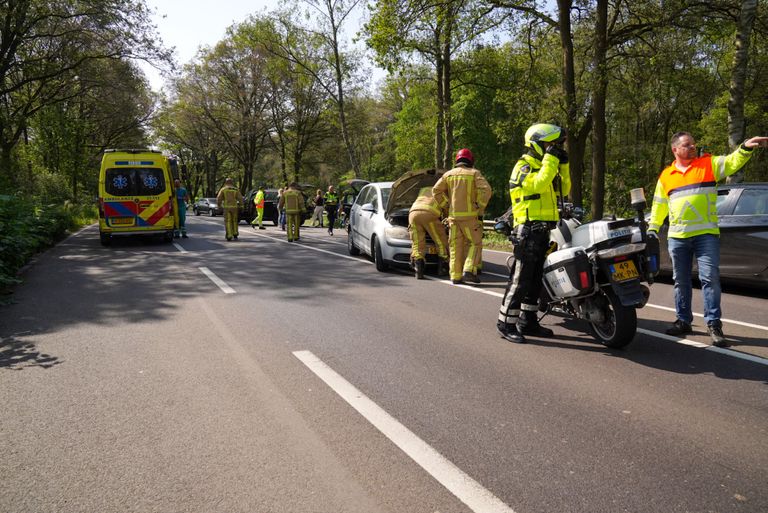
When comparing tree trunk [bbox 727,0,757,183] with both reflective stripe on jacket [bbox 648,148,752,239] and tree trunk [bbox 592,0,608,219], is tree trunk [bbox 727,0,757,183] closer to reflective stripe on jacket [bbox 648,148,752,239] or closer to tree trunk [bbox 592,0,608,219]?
tree trunk [bbox 592,0,608,219]

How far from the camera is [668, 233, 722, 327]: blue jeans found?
17.2 feet

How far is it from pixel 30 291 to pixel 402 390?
6.82 metres

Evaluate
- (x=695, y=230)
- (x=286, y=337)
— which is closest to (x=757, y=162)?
(x=695, y=230)

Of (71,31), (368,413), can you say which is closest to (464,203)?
(368,413)

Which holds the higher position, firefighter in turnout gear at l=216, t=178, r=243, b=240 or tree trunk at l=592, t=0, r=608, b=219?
tree trunk at l=592, t=0, r=608, b=219

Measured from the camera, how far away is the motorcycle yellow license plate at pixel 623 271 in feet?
15.8

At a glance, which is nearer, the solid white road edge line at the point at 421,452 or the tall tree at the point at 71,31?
the solid white road edge line at the point at 421,452

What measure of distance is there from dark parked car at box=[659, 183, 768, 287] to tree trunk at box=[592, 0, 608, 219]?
7.87 m

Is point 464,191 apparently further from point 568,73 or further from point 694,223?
point 568,73

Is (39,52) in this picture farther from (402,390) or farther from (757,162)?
(757,162)

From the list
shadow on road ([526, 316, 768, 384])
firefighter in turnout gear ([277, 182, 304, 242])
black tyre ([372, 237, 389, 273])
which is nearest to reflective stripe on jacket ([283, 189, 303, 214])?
firefighter in turnout gear ([277, 182, 304, 242])

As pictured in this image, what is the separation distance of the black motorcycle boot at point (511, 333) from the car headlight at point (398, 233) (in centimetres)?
456

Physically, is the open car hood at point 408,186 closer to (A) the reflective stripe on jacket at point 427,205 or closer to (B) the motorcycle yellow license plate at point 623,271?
(A) the reflective stripe on jacket at point 427,205

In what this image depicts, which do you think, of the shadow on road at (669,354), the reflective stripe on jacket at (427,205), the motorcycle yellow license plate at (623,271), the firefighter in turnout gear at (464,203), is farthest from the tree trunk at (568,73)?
the motorcycle yellow license plate at (623,271)
